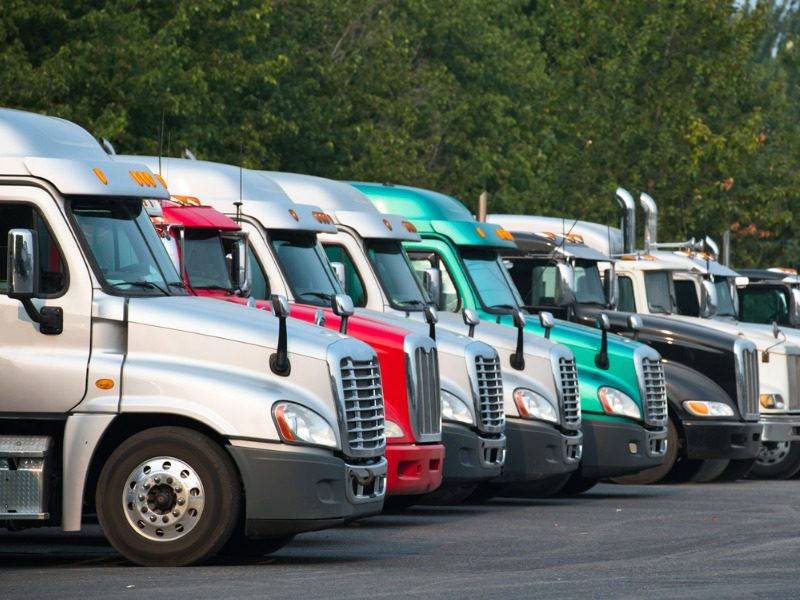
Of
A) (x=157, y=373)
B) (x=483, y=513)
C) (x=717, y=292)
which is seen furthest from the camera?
(x=717, y=292)

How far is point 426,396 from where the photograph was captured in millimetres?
15453

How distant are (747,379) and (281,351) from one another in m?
11.1

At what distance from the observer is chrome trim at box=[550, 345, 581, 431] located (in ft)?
60.3

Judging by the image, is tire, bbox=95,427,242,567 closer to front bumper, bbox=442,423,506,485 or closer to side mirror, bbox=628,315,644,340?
front bumper, bbox=442,423,506,485

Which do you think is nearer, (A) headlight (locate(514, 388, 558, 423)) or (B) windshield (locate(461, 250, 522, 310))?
(A) headlight (locate(514, 388, 558, 423))

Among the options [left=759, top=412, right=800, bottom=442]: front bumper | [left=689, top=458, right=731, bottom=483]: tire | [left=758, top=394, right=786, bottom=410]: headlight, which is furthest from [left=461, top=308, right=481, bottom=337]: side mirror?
[left=758, top=394, right=786, bottom=410]: headlight

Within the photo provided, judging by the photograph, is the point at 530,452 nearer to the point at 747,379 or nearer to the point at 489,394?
the point at 489,394

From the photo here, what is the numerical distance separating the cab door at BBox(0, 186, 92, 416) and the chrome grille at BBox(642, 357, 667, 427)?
28.1 ft

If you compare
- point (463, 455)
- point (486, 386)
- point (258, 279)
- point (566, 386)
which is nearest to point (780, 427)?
point (566, 386)

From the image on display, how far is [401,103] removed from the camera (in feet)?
142

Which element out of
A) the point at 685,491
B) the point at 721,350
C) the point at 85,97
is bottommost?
the point at 685,491

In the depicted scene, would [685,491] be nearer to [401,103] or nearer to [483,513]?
[483,513]

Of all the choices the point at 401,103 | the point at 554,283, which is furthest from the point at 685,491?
the point at 401,103

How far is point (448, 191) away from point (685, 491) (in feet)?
88.0
